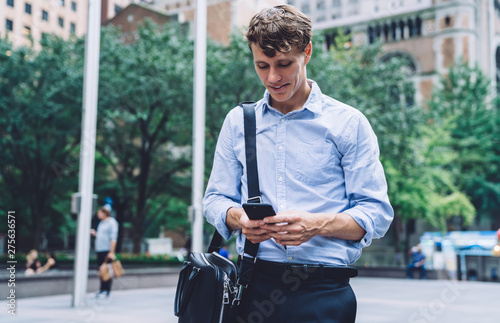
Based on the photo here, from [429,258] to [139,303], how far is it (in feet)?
66.7

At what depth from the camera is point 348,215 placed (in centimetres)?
179

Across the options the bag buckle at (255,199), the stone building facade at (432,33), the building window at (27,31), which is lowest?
the bag buckle at (255,199)

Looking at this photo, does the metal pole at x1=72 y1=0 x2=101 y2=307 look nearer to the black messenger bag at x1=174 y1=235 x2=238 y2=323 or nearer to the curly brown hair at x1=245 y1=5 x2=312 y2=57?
the black messenger bag at x1=174 y1=235 x2=238 y2=323

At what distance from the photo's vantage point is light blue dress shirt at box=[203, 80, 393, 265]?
183 cm

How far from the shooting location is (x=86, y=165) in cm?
1002

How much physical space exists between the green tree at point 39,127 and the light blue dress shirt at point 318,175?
18977 millimetres

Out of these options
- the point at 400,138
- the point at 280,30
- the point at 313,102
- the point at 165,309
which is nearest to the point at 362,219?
the point at 313,102

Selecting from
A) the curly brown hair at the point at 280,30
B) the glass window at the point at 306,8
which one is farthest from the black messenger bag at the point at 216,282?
the glass window at the point at 306,8

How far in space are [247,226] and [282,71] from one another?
518 millimetres

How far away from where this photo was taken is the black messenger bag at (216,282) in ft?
5.91

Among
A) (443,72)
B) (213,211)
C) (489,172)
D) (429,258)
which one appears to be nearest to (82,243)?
(213,211)

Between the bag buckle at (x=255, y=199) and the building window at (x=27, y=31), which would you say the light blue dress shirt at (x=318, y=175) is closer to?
the bag buckle at (x=255, y=199)

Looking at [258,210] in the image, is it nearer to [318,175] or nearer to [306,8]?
[318,175]

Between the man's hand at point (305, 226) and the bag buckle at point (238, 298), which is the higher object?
the man's hand at point (305, 226)
